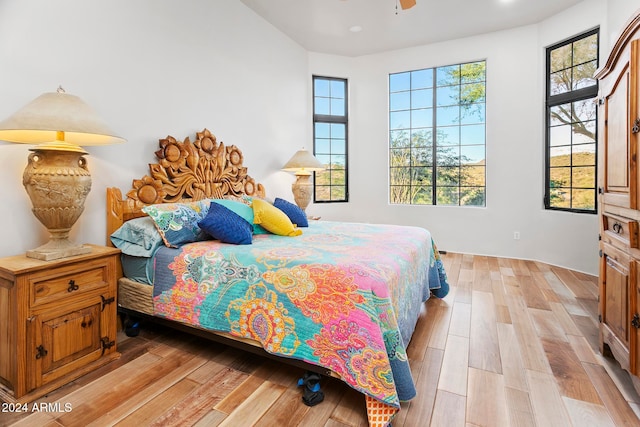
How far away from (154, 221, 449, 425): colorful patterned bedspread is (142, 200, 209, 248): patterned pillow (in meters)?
0.08

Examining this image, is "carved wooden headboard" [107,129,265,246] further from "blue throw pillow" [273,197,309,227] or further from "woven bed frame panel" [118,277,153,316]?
"blue throw pillow" [273,197,309,227]

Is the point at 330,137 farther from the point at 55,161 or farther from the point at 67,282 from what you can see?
the point at 67,282

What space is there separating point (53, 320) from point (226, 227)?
3.51ft

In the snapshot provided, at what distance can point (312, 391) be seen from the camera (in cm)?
163

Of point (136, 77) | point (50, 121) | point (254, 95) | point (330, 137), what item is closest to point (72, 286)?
point (50, 121)

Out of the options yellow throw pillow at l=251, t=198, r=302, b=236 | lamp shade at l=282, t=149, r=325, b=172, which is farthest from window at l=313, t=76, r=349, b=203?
yellow throw pillow at l=251, t=198, r=302, b=236

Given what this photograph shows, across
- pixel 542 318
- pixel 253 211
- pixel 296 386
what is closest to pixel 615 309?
pixel 542 318

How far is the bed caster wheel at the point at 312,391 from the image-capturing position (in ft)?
5.30

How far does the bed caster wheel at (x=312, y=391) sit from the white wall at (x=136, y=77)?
1.90 metres

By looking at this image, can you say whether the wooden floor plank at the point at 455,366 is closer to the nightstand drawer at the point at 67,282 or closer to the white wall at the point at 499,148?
the nightstand drawer at the point at 67,282

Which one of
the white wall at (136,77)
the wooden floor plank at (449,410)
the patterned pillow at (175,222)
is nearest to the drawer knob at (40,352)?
the white wall at (136,77)

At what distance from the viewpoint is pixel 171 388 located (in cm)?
175

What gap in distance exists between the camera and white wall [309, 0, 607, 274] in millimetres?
4113

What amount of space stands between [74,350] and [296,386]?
129 cm
